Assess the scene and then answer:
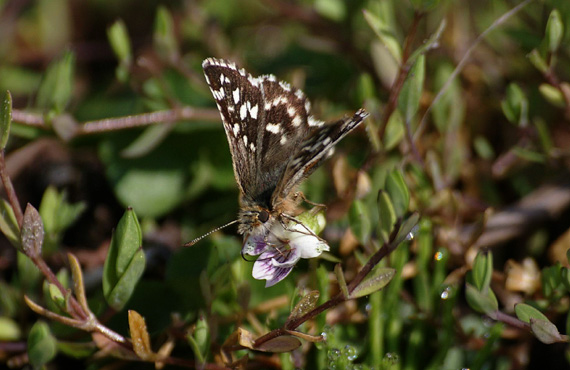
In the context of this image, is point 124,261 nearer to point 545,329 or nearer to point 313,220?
point 313,220

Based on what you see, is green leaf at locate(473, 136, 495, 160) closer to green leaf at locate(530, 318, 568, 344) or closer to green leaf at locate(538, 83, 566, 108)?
green leaf at locate(538, 83, 566, 108)

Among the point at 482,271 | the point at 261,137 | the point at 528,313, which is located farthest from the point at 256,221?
the point at 528,313

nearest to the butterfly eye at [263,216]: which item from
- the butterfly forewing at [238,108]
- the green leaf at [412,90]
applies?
the butterfly forewing at [238,108]

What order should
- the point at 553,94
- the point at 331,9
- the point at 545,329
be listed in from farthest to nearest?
the point at 331,9 → the point at 553,94 → the point at 545,329

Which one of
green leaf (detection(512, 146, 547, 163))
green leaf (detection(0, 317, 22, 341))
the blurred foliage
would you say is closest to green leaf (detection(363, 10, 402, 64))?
the blurred foliage

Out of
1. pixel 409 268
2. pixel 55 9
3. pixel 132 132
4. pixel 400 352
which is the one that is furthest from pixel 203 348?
pixel 55 9

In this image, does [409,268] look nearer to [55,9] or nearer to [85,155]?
[85,155]

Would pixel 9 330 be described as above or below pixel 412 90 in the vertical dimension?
below
